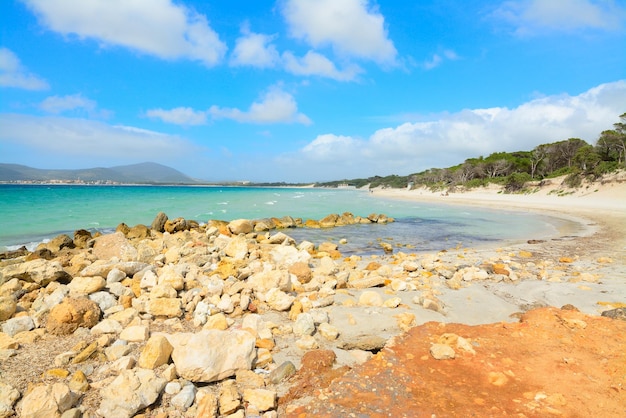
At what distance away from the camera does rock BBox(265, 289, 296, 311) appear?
582 cm

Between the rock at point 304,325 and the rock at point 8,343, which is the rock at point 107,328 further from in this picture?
the rock at point 304,325

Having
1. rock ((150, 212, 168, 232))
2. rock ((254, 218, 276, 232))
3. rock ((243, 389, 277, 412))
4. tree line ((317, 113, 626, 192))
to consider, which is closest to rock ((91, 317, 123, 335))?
rock ((243, 389, 277, 412))

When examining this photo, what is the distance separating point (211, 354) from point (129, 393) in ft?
2.80

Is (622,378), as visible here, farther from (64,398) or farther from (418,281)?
(64,398)

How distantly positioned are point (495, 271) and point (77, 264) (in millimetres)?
11272

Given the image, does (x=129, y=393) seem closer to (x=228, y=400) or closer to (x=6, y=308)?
(x=228, y=400)

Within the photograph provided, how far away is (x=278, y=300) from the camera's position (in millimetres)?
5914

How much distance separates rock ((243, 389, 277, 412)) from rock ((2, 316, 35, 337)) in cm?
380

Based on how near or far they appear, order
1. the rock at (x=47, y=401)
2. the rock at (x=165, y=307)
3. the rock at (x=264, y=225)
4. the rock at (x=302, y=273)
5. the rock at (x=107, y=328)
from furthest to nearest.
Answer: the rock at (x=264, y=225)
the rock at (x=302, y=273)
the rock at (x=165, y=307)
the rock at (x=107, y=328)
the rock at (x=47, y=401)

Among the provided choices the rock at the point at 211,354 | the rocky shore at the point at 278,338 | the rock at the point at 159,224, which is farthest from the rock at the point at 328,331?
the rock at the point at 159,224

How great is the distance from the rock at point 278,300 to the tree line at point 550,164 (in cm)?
4803

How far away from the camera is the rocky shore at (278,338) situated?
131 inches

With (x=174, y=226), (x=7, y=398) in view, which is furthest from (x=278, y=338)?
(x=174, y=226)

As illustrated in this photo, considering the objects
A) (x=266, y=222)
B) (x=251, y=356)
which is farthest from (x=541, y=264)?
(x=266, y=222)
